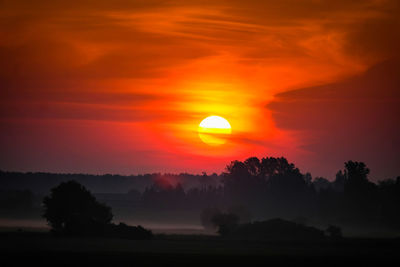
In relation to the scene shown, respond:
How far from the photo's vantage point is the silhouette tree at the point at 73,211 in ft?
440

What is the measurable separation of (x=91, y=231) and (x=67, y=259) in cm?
4482

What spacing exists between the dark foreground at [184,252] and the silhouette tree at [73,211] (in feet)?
14.3

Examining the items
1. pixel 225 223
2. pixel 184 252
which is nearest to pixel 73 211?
pixel 225 223

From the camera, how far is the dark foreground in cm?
8794

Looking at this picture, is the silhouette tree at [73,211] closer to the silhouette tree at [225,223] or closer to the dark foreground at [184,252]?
the dark foreground at [184,252]

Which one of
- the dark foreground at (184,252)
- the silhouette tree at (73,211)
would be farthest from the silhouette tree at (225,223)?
the silhouette tree at (73,211)

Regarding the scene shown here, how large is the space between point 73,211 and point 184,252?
40.6m

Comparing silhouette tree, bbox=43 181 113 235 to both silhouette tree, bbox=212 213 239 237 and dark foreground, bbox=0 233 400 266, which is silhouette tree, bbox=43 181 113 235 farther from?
silhouette tree, bbox=212 213 239 237

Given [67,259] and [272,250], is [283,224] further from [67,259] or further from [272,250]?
[67,259]

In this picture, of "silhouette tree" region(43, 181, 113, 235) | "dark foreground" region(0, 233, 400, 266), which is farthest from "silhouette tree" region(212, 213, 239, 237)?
"silhouette tree" region(43, 181, 113, 235)

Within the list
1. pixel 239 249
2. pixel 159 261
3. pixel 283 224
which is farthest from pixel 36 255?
pixel 283 224

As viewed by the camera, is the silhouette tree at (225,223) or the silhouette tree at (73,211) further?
the silhouette tree at (225,223)

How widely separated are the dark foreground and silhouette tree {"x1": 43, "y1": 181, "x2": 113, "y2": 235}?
437 cm

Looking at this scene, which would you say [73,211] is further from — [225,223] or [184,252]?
[184,252]
